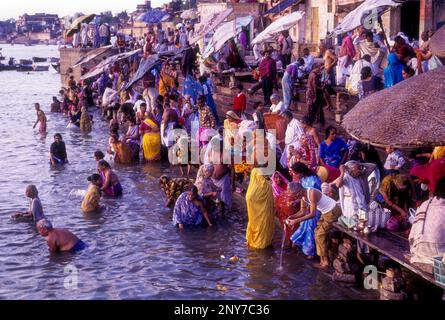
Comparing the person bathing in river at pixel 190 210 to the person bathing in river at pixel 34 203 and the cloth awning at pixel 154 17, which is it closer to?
the person bathing in river at pixel 34 203

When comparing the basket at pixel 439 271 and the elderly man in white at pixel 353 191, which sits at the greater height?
the elderly man in white at pixel 353 191

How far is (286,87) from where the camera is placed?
14.5 meters

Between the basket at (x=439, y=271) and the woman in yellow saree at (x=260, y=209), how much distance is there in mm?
3280

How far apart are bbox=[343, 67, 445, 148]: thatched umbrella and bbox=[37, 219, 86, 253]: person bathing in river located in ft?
15.1

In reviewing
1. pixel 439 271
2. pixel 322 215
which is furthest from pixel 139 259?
pixel 439 271

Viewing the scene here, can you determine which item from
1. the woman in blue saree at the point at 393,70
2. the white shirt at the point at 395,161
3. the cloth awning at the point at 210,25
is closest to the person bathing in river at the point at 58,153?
the cloth awning at the point at 210,25

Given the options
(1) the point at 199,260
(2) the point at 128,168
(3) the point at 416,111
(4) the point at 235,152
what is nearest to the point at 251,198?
(1) the point at 199,260

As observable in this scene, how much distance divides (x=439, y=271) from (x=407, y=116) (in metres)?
1.41

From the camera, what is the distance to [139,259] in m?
9.70

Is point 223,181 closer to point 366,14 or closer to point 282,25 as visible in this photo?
point 366,14

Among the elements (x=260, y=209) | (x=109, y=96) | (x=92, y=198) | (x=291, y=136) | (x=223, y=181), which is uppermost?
(x=109, y=96)

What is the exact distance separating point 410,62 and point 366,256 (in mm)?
5857

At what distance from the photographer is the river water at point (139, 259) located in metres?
8.43
